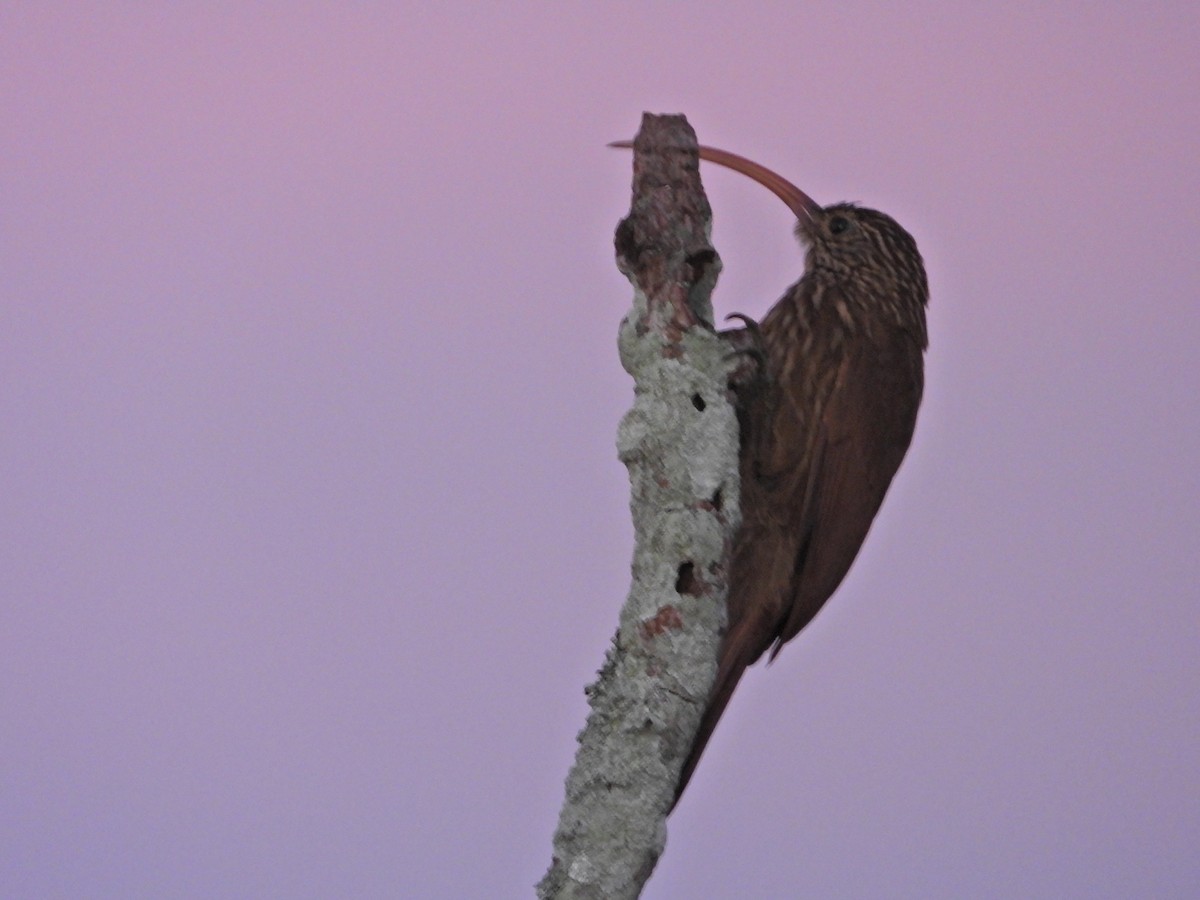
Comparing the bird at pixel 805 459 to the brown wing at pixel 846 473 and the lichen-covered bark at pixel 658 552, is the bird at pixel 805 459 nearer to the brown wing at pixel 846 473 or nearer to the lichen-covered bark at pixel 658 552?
the brown wing at pixel 846 473

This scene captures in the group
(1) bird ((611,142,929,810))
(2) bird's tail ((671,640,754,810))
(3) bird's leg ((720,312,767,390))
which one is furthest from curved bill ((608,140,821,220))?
(2) bird's tail ((671,640,754,810))

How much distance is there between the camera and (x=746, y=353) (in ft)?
9.82

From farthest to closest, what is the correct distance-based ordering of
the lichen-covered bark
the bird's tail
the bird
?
1. the bird
2. the bird's tail
3. the lichen-covered bark

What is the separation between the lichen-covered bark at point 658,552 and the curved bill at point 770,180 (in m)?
0.42

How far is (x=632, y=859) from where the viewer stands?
280cm

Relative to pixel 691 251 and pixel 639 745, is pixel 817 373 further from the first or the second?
pixel 639 745

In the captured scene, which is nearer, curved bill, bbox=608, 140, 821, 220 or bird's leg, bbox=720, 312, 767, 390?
bird's leg, bbox=720, 312, 767, 390

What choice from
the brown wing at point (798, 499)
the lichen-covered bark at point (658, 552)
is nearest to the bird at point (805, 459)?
the brown wing at point (798, 499)

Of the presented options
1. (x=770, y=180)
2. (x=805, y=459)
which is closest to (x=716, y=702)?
(x=805, y=459)

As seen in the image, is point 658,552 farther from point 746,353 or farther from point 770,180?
point 770,180

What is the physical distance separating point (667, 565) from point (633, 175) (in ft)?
2.25

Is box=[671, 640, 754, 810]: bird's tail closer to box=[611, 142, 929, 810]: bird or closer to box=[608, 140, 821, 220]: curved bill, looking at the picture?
box=[611, 142, 929, 810]: bird

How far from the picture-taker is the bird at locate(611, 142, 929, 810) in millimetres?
→ 3094

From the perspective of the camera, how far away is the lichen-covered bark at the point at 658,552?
2807mm
